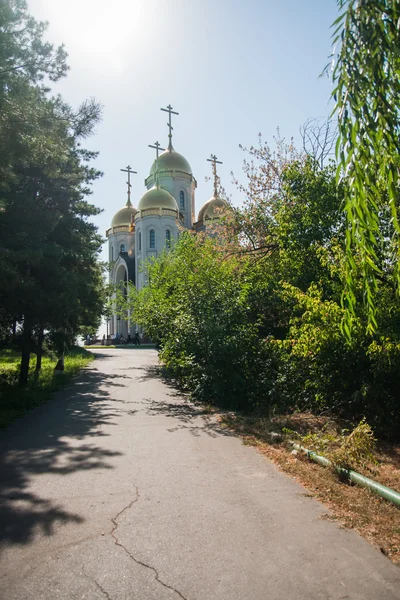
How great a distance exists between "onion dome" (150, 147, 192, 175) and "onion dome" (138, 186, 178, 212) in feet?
16.7

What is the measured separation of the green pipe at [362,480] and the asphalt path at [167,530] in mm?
596

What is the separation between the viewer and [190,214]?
62.2 metres

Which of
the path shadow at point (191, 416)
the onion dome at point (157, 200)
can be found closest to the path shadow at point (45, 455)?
the path shadow at point (191, 416)

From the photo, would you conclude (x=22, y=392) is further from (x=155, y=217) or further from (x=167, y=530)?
(x=155, y=217)

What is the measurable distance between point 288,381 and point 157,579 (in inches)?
280

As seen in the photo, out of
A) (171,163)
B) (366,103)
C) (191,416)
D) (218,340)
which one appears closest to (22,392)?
(191,416)

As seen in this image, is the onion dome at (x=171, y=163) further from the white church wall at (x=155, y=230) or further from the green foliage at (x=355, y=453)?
the green foliage at (x=355, y=453)

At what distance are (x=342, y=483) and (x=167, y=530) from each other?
2.29 metres

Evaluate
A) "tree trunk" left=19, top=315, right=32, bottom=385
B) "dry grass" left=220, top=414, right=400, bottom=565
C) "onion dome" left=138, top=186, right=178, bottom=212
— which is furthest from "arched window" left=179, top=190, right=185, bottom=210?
"dry grass" left=220, top=414, right=400, bottom=565

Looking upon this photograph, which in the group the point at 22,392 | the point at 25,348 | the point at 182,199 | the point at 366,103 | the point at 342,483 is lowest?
the point at 342,483

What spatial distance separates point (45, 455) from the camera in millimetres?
6754

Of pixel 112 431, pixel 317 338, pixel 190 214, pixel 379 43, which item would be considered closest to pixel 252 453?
pixel 317 338

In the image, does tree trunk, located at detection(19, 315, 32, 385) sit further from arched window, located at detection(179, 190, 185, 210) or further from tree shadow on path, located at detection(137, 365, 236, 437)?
arched window, located at detection(179, 190, 185, 210)

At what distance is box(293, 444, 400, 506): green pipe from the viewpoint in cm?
→ 461
